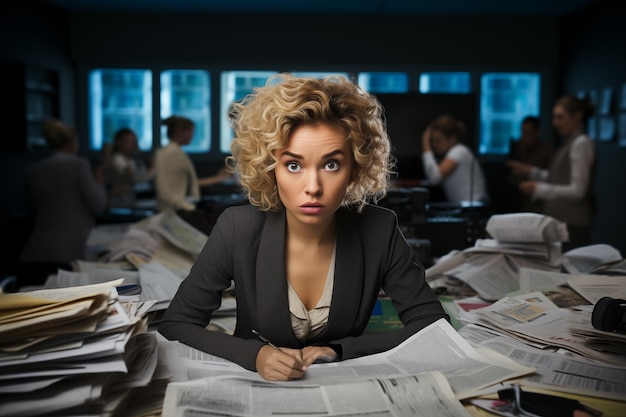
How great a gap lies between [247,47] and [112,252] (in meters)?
6.76

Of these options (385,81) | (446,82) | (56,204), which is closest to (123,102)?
(385,81)

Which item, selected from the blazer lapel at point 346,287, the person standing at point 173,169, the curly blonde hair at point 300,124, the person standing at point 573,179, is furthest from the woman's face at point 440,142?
the blazer lapel at point 346,287

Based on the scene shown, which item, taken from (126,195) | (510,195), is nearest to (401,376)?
(126,195)

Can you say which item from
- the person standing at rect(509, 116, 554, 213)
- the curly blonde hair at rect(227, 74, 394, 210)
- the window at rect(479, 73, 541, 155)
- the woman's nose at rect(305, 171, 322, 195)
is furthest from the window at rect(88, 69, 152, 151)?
the woman's nose at rect(305, 171, 322, 195)

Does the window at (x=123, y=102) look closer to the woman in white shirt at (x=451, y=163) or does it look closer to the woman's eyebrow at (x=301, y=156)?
the woman in white shirt at (x=451, y=163)

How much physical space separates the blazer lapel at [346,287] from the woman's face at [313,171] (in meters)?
0.13

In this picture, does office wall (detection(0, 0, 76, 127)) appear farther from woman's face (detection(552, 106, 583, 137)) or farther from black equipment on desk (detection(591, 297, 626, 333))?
black equipment on desk (detection(591, 297, 626, 333))

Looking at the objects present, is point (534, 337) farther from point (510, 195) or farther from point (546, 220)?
point (510, 195)

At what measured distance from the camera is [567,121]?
4.22m

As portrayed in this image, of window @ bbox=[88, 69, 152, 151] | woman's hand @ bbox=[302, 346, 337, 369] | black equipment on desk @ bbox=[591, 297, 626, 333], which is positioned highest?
window @ bbox=[88, 69, 152, 151]

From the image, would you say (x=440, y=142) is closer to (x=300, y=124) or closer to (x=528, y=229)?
(x=528, y=229)

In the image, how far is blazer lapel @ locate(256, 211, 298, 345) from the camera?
1.42m

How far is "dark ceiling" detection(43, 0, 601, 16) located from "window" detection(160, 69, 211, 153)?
0.83m

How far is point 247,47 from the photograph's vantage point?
8742 mm
